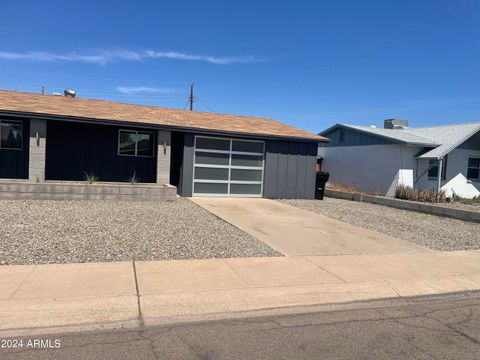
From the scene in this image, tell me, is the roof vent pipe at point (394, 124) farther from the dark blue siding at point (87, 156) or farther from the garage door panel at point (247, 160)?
the dark blue siding at point (87, 156)

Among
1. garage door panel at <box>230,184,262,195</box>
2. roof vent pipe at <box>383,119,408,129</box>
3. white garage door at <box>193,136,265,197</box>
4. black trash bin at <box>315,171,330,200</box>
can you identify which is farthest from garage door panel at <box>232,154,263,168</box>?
roof vent pipe at <box>383,119,408,129</box>

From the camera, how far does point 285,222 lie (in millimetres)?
11594

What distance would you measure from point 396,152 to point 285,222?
11664 mm

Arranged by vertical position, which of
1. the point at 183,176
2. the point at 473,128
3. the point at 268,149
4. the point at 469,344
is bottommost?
the point at 469,344

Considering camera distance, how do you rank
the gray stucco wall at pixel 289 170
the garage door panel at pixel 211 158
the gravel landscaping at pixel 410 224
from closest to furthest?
the gravel landscaping at pixel 410 224, the garage door panel at pixel 211 158, the gray stucco wall at pixel 289 170

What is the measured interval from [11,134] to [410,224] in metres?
14.6

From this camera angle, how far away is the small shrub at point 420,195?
62.2 feet

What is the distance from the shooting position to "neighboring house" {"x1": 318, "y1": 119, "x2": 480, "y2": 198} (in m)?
20.7

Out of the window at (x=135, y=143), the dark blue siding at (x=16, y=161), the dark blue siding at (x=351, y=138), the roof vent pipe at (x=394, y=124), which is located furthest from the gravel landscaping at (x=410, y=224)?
the roof vent pipe at (x=394, y=124)

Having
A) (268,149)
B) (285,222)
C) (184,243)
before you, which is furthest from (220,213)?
(268,149)

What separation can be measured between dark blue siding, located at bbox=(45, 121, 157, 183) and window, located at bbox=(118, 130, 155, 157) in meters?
0.18

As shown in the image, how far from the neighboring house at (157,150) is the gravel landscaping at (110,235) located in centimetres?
435

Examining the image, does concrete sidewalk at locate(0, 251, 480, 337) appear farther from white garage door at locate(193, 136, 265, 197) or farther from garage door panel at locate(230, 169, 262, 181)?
garage door panel at locate(230, 169, 262, 181)

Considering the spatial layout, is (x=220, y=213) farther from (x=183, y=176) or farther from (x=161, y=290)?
(x=161, y=290)
